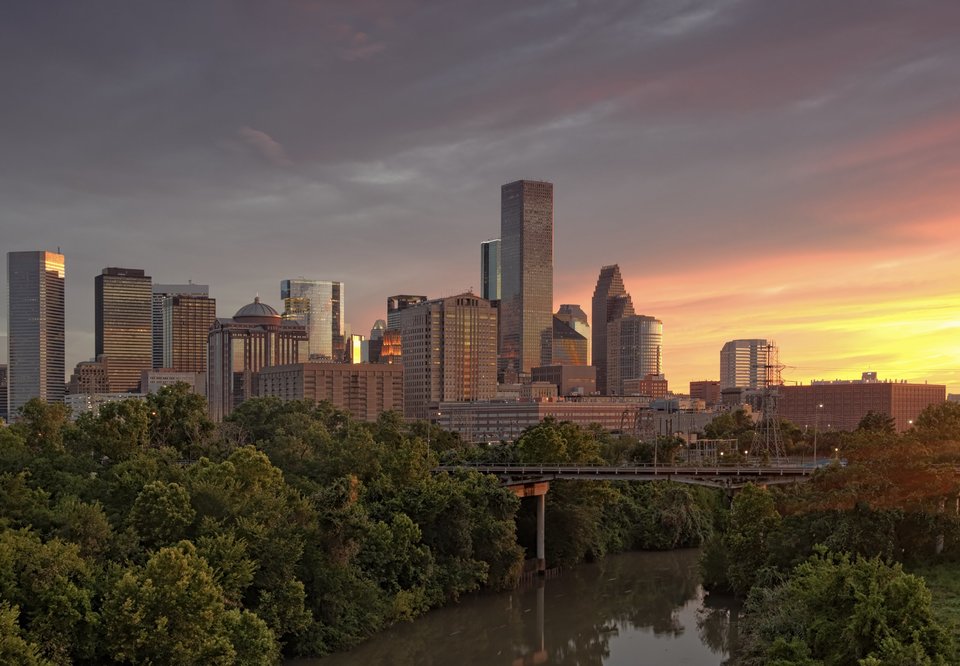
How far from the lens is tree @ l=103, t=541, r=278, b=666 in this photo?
1869 inches

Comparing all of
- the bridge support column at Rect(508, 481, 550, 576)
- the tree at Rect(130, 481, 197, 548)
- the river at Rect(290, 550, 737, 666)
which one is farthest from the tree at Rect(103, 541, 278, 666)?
the bridge support column at Rect(508, 481, 550, 576)

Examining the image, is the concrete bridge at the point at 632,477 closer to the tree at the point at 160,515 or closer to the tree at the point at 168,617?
the tree at the point at 160,515

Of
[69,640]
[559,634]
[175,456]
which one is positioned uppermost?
[175,456]

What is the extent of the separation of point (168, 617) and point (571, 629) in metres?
33.1

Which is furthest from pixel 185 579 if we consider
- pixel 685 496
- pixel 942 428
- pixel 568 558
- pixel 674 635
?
pixel 685 496

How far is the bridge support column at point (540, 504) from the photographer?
89.6 m

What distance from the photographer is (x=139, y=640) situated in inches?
1849

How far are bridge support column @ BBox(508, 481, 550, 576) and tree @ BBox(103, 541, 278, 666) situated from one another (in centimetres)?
4220

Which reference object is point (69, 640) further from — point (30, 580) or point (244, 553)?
point (244, 553)

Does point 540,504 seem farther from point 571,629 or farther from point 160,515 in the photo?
point 160,515

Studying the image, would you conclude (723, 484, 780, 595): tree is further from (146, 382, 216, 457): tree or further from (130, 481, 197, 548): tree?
(146, 382, 216, 457): tree

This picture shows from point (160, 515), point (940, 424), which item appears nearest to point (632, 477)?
point (940, 424)

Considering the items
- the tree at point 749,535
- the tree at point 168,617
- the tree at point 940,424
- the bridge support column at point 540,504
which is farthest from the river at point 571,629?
the tree at point 940,424

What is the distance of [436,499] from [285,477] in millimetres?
12567
